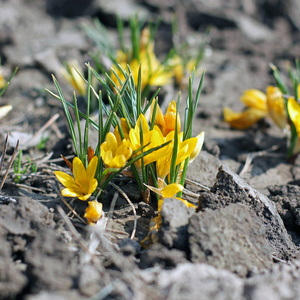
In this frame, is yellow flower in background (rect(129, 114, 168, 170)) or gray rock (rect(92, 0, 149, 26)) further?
gray rock (rect(92, 0, 149, 26))

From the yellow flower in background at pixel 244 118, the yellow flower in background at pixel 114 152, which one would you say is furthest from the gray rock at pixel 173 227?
the yellow flower in background at pixel 244 118

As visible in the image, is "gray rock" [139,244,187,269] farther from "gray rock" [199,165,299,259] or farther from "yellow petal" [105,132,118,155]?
"yellow petal" [105,132,118,155]

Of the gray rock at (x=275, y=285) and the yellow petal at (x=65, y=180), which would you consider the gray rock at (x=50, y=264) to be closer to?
the yellow petal at (x=65, y=180)

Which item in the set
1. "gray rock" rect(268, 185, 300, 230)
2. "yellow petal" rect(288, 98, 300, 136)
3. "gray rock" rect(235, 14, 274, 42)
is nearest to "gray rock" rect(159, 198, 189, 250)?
"gray rock" rect(268, 185, 300, 230)

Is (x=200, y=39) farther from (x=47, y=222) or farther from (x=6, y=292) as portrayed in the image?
(x=6, y=292)

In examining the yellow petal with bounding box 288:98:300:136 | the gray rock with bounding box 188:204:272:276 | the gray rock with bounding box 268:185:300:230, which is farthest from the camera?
the yellow petal with bounding box 288:98:300:136

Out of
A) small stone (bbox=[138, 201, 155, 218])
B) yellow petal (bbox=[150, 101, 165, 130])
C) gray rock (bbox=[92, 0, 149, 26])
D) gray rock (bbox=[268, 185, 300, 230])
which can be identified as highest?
gray rock (bbox=[92, 0, 149, 26])
